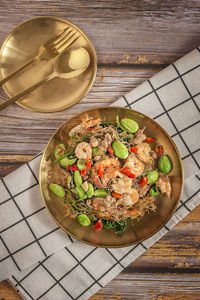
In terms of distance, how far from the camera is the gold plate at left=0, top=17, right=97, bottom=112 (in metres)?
1.45

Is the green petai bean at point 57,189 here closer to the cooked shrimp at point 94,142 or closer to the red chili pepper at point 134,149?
the cooked shrimp at point 94,142

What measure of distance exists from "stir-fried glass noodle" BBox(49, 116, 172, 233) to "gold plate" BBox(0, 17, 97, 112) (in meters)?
0.23

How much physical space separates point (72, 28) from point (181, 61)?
66cm

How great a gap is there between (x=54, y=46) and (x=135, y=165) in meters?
0.81

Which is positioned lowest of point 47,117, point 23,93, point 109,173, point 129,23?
point 109,173

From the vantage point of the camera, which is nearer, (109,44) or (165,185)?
(165,185)

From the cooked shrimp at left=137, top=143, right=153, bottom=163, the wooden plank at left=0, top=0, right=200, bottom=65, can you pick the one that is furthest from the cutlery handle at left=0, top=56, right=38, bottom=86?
the cooked shrimp at left=137, top=143, right=153, bottom=163

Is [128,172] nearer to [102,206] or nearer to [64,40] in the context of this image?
[102,206]

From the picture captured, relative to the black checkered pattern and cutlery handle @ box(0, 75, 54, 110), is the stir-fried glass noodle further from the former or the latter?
cutlery handle @ box(0, 75, 54, 110)

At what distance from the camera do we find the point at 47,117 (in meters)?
1.50

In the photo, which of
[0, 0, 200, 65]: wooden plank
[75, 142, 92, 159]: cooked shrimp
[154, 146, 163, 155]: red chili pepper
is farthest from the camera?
[0, 0, 200, 65]: wooden plank

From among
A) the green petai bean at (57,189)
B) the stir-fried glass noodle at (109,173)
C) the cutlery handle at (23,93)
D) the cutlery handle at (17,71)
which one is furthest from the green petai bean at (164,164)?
the cutlery handle at (17,71)

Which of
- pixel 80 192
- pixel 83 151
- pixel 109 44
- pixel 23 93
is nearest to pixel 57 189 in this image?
pixel 80 192

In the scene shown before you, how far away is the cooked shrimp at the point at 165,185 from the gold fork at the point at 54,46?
92cm
